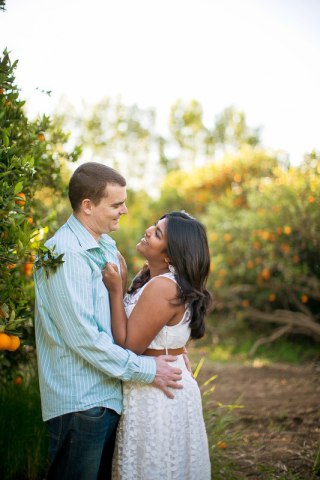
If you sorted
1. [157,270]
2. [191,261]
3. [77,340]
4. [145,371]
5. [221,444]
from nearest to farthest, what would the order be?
1. [77,340]
2. [145,371]
3. [191,261]
4. [157,270]
5. [221,444]

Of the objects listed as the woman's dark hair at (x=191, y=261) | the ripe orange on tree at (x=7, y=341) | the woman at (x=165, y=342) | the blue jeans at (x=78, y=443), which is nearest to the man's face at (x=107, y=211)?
the woman at (x=165, y=342)

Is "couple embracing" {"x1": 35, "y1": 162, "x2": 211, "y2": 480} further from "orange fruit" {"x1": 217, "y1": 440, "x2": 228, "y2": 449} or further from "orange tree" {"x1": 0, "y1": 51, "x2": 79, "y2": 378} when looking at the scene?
"orange fruit" {"x1": 217, "y1": 440, "x2": 228, "y2": 449}

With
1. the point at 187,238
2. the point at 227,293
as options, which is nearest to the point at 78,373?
the point at 187,238

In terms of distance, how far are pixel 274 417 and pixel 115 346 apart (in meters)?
3.38

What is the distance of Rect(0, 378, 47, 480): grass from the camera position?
11.8ft

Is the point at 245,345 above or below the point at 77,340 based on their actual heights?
below

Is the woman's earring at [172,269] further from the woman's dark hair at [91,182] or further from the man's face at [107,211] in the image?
the woman's dark hair at [91,182]

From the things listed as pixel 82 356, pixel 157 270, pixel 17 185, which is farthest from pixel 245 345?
pixel 17 185

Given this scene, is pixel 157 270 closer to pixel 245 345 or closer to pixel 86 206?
pixel 86 206

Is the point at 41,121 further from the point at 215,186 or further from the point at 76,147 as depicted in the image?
the point at 215,186

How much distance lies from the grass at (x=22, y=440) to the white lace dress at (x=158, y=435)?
967mm

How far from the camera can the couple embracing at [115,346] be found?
8.50ft

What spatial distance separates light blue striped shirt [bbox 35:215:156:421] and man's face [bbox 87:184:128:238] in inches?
4.1

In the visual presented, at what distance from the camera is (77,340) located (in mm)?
2549
